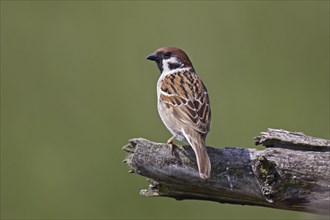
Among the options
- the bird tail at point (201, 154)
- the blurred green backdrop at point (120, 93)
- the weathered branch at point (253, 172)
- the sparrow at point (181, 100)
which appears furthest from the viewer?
the blurred green backdrop at point (120, 93)

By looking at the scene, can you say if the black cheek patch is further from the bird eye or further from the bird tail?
the bird tail

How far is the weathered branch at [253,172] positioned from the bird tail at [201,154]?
0.03 meters

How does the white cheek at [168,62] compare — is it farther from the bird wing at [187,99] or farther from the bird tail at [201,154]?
the bird tail at [201,154]

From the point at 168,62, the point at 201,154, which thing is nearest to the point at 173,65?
the point at 168,62

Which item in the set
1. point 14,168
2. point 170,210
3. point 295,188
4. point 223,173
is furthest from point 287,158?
point 14,168

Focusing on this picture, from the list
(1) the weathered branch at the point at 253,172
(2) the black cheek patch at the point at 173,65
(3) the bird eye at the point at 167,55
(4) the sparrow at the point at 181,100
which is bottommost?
(1) the weathered branch at the point at 253,172

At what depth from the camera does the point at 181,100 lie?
5.09 m

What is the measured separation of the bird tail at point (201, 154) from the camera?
391cm

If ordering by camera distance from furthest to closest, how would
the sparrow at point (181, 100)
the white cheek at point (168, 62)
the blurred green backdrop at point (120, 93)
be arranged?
1. the blurred green backdrop at point (120, 93)
2. the white cheek at point (168, 62)
3. the sparrow at point (181, 100)

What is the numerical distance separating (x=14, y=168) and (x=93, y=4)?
2067 millimetres

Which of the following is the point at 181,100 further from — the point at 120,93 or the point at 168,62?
the point at 120,93

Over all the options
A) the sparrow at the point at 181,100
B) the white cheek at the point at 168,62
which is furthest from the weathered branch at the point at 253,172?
the white cheek at the point at 168,62

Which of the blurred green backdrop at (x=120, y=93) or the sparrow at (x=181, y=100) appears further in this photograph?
the blurred green backdrop at (x=120, y=93)

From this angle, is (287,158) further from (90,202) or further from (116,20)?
(116,20)
